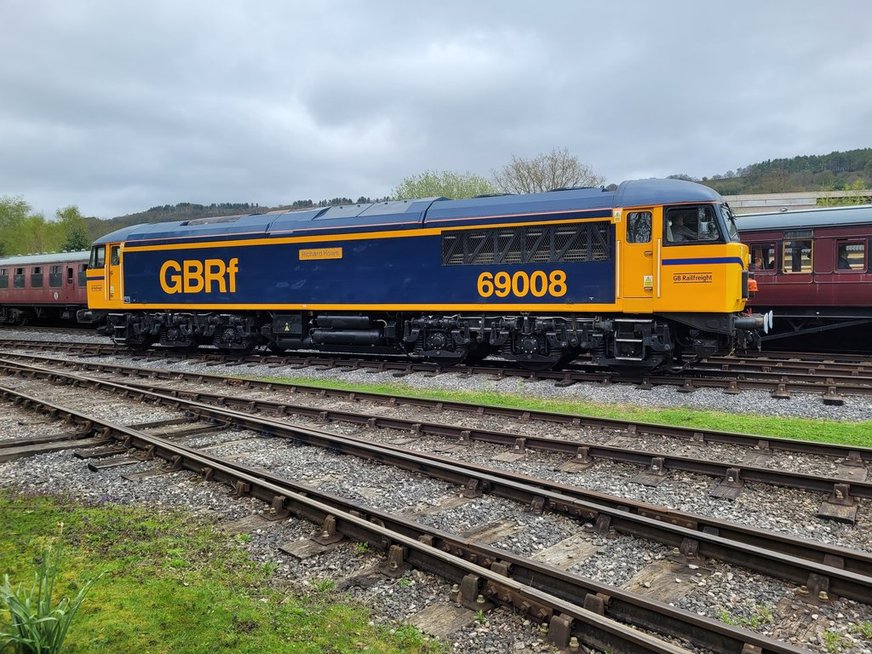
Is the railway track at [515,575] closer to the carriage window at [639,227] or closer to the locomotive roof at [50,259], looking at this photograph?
the carriage window at [639,227]

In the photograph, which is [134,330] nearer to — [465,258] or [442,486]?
[465,258]

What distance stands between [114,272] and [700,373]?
17609 mm

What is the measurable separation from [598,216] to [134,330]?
15.3 metres

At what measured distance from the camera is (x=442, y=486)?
7.05 meters

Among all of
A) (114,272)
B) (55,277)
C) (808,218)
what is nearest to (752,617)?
(808,218)

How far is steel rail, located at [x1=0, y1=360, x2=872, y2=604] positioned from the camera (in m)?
4.60

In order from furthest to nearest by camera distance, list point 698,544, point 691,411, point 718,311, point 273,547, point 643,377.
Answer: point 643,377
point 718,311
point 691,411
point 273,547
point 698,544

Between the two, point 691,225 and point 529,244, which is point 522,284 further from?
point 691,225

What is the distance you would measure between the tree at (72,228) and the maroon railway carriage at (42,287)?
41.7 meters

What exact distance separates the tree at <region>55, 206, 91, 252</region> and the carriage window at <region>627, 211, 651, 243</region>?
73847 mm

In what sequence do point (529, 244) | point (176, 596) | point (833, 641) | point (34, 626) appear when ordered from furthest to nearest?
point (529, 244) < point (176, 596) < point (833, 641) < point (34, 626)

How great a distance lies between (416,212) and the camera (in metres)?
16.1

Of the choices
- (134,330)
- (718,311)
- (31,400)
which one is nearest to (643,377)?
(718,311)

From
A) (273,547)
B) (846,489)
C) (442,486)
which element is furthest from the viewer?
(442,486)
